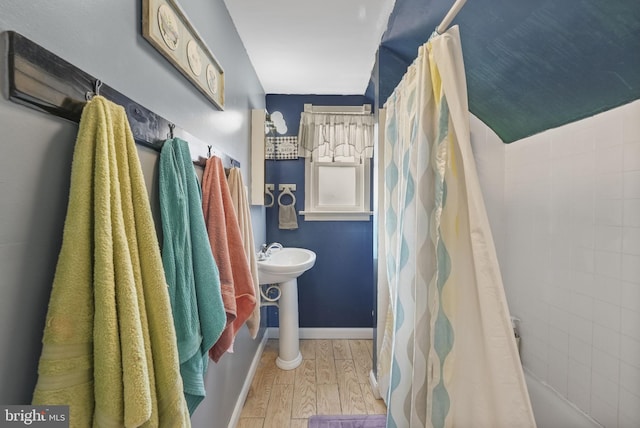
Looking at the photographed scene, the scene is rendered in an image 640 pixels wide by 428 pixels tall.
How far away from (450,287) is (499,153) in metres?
1.27

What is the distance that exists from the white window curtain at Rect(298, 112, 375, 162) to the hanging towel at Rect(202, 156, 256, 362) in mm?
1490

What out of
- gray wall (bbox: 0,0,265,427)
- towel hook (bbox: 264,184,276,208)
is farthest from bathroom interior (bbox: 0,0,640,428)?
towel hook (bbox: 264,184,276,208)

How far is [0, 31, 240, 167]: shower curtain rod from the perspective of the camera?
0.39 m

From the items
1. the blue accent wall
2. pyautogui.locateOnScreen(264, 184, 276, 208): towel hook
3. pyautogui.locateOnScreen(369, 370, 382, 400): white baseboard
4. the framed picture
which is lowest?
pyautogui.locateOnScreen(369, 370, 382, 400): white baseboard

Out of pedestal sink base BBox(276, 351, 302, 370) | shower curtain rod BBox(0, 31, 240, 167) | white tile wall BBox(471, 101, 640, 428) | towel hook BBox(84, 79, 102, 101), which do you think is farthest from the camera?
pedestal sink base BBox(276, 351, 302, 370)

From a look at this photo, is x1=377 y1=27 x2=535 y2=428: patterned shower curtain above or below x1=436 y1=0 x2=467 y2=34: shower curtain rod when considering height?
below

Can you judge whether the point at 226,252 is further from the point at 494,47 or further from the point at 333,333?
the point at 333,333

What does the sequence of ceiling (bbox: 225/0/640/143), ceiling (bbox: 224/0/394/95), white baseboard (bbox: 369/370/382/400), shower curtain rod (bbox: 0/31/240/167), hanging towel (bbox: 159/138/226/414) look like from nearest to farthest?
shower curtain rod (bbox: 0/31/240/167), hanging towel (bbox: 159/138/226/414), ceiling (bbox: 225/0/640/143), ceiling (bbox: 224/0/394/95), white baseboard (bbox: 369/370/382/400)

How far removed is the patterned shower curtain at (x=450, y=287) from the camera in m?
0.77

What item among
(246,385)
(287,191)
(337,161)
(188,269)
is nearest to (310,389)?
(246,385)

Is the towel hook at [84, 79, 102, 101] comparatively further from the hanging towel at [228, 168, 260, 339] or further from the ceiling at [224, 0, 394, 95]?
the ceiling at [224, 0, 394, 95]

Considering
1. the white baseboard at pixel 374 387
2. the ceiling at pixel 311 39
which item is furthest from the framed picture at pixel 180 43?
the white baseboard at pixel 374 387

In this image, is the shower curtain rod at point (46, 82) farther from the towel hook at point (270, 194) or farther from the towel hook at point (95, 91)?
the towel hook at point (270, 194)

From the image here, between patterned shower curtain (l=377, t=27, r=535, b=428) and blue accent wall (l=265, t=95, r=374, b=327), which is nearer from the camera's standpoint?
patterned shower curtain (l=377, t=27, r=535, b=428)
